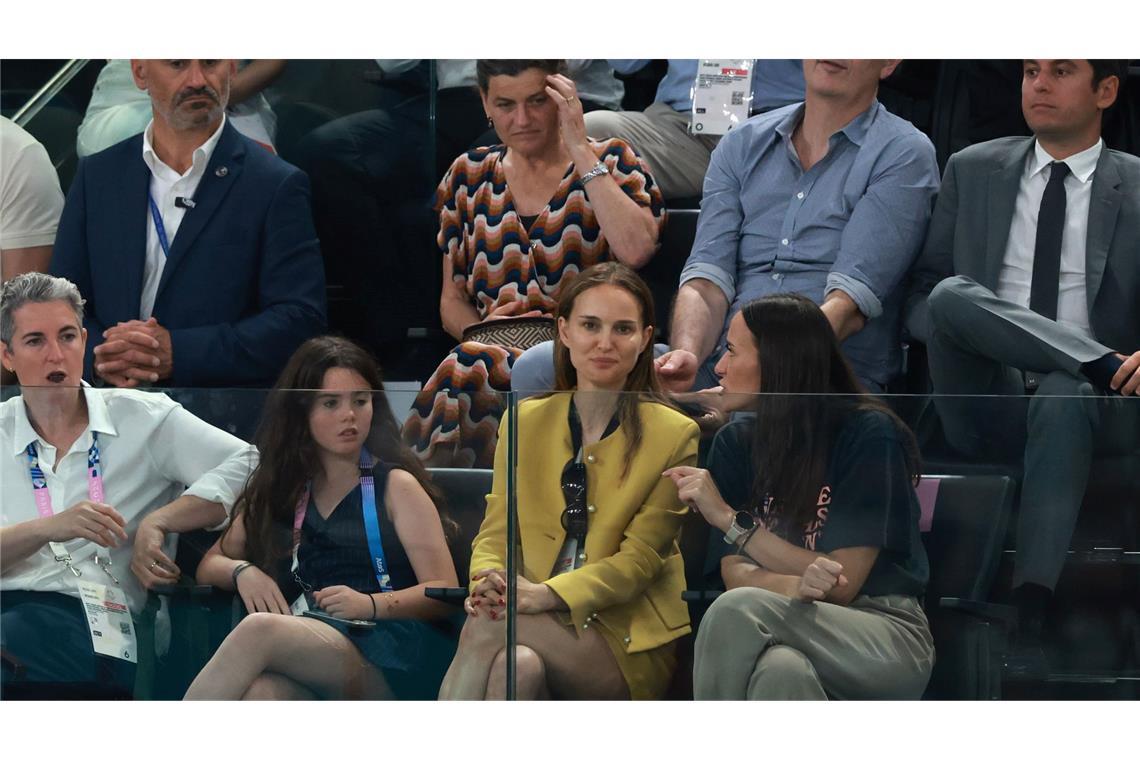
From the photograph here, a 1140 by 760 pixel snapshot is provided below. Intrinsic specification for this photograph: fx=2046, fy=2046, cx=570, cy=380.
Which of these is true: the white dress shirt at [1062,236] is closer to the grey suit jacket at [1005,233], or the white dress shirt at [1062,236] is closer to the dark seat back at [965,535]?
the grey suit jacket at [1005,233]

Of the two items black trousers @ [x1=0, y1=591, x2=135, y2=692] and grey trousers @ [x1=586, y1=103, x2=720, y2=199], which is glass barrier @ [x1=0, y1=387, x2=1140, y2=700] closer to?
black trousers @ [x1=0, y1=591, x2=135, y2=692]

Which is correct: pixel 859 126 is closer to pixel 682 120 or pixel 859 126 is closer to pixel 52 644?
pixel 682 120

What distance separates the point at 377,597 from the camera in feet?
12.8

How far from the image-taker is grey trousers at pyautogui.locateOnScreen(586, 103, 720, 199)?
16.5 feet

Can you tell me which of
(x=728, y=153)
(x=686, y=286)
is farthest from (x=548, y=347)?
(x=728, y=153)

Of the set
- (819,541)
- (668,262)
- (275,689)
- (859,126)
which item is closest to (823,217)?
(859,126)

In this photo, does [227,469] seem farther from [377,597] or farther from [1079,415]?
[1079,415]

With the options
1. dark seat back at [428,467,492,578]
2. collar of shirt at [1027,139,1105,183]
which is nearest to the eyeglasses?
dark seat back at [428,467,492,578]

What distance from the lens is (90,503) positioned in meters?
3.99

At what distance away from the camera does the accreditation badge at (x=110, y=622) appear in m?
3.94

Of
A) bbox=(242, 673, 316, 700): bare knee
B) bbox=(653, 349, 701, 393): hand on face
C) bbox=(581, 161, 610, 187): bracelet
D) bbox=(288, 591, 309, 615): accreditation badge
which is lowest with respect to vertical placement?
bbox=(242, 673, 316, 700): bare knee

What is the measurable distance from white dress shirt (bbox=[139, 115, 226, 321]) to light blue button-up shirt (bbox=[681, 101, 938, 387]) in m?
1.22

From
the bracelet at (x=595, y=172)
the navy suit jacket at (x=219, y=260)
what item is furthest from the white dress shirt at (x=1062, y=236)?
the navy suit jacket at (x=219, y=260)

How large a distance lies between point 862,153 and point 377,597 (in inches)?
64.3
